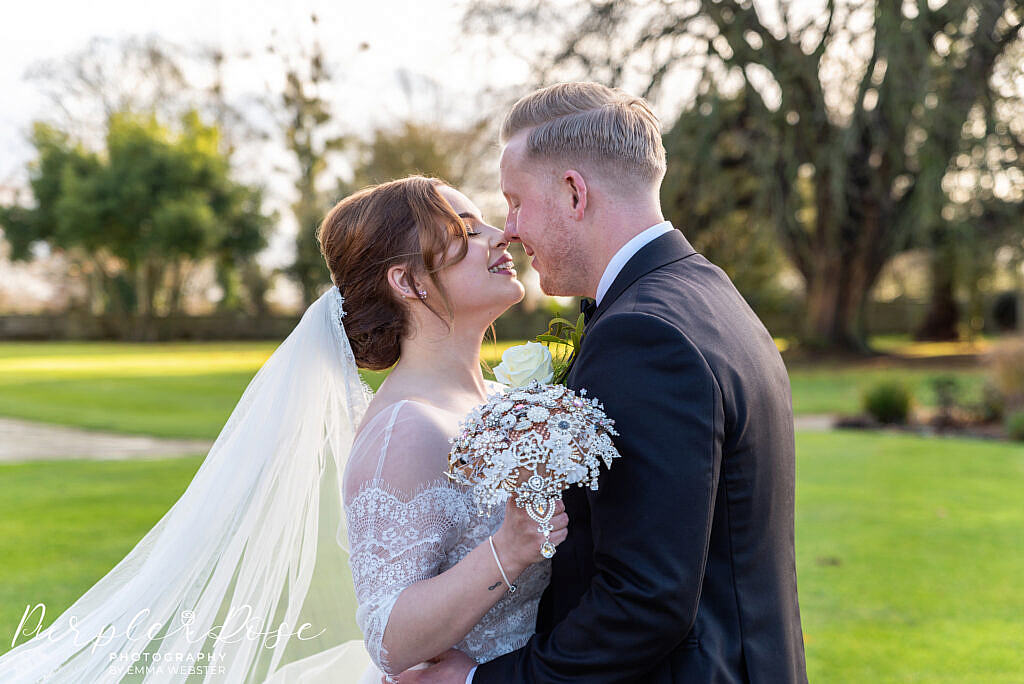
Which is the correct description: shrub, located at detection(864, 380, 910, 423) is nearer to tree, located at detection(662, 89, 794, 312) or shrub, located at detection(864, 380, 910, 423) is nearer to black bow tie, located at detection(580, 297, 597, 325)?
tree, located at detection(662, 89, 794, 312)

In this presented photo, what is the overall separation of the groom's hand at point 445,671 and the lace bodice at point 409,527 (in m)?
0.08

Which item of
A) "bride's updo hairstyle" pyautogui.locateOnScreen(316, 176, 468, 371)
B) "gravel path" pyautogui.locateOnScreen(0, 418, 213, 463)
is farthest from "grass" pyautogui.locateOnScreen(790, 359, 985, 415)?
"bride's updo hairstyle" pyautogui.locateOnScreen(316, 176, 468, 371)

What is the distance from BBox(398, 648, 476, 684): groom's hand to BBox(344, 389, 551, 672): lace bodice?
0.08 meters

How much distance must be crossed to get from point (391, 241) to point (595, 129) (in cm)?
72

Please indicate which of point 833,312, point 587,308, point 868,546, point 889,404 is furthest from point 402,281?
point 833,312

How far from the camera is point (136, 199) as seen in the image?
40.1 metres

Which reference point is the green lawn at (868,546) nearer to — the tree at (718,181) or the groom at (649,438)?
the groom at (649,438)

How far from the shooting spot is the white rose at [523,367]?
6.88ft

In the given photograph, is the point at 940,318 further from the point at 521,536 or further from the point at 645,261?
the point at 521,536

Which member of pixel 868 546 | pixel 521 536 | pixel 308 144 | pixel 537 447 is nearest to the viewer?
pixel 537 447

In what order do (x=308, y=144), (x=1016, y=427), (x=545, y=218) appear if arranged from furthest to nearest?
(x=308, y=144)
(x=1016, y=427)
(x=545, y=218)

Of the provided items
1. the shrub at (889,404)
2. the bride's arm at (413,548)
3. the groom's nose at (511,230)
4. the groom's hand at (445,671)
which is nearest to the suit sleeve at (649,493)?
the bride's arm at (413,548)

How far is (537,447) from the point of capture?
172 cm

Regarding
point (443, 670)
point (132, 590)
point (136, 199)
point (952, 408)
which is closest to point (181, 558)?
point (132, 590)
